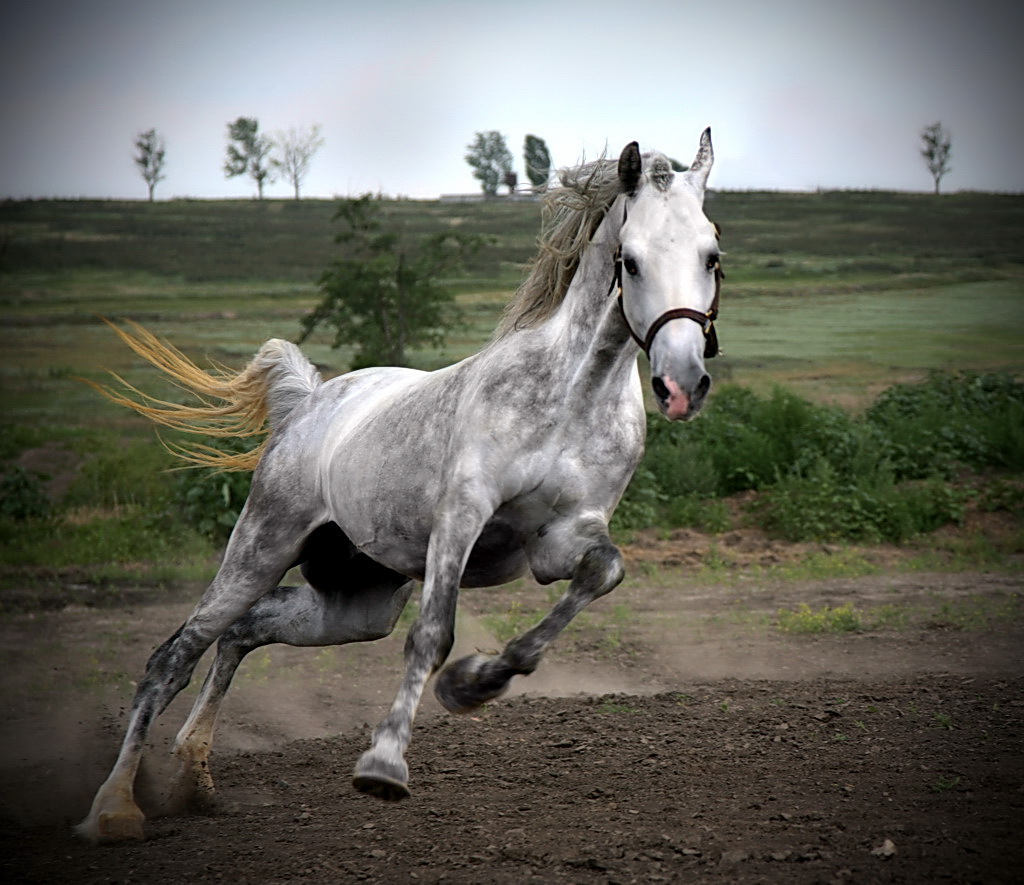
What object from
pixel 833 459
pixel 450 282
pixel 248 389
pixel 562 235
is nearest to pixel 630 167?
pixel 562 235

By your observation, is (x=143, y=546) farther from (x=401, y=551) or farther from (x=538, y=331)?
(x=538, y=331)

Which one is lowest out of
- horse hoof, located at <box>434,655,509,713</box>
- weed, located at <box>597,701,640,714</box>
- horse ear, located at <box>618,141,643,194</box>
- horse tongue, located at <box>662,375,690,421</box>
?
weed, located at <box>597,701,640,714</box>

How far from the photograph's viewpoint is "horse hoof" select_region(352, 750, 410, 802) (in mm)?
3125

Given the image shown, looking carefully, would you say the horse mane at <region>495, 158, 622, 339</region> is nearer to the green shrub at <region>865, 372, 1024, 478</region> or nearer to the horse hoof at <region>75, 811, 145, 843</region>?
→ the horse hoof at <region>75, 811, 145, 843</region>

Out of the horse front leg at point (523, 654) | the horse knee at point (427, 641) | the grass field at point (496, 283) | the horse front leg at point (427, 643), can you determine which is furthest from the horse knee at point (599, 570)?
the grass field at point (496, 283)

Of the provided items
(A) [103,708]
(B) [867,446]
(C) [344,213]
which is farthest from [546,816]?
(C) [344,213]

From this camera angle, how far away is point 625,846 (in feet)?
11.3

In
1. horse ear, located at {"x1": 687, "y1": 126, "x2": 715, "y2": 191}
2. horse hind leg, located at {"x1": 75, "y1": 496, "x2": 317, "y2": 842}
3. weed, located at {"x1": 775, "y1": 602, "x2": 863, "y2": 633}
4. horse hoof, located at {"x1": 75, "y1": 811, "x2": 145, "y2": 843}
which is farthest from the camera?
weed, located at {"x1": 775, "y1": 602, "x2": 863, "y2": 633}

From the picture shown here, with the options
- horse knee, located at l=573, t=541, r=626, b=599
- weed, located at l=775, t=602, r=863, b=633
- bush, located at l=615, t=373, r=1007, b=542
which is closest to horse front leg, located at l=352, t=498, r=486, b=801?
horse knee, located at l=573, t=541, r=626, b=599

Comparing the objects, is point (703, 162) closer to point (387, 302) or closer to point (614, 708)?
point (614, 708)

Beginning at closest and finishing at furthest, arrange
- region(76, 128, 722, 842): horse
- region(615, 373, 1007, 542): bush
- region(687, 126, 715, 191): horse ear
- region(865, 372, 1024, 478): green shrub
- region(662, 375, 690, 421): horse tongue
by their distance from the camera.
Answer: region(662, 375, 690, 421): horse tongue, region(76, 128, 722, 842): horse, region(687, 126, 715, 191): horse ear, region(615, 373, 1007, 542): bush, region(865, 372, 1024, 478): green shrub

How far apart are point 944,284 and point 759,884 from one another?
12906mm

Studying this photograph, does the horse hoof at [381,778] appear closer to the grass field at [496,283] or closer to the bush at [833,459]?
the bush at [833,459]

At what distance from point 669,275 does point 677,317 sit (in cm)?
16
